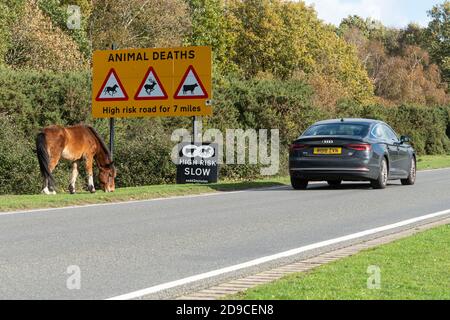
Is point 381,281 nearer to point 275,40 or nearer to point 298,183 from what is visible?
point 298,183

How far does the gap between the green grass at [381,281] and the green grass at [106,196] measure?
8073mm

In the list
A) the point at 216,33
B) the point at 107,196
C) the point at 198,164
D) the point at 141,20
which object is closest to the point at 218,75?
the point at 198,164

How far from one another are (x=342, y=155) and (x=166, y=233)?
9.79 metres

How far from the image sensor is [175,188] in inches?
838

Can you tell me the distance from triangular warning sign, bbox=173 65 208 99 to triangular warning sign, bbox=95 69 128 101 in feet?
4.74

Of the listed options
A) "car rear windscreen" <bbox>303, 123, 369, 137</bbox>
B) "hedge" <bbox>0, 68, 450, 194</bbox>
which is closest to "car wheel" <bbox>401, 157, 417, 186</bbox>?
"car rear windscreen" <bbox>303, 123, 369, 137</bbox>

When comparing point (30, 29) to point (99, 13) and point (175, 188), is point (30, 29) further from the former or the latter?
point (175, 188)

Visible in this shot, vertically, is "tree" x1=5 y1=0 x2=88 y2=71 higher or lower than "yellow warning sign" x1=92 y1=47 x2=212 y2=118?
higher

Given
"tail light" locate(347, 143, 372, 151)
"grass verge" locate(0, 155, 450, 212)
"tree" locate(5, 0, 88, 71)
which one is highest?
"tree" locate(5, 0, 88, 71)

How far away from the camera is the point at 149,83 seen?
949 inches

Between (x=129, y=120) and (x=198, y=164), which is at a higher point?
(x=129, y=120)

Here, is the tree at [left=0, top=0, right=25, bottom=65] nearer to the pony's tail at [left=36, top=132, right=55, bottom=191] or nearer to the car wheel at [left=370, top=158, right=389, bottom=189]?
the pony's tail at [left=36, top=132, right=55, bottom=191]

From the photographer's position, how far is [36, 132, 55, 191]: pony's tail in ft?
64.2

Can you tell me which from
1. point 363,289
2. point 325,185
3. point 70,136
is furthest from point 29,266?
point 325,185
